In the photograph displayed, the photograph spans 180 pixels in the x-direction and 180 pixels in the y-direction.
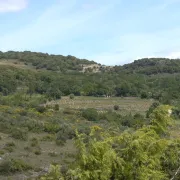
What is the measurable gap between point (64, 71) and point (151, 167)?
102 m

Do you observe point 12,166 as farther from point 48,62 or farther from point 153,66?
point 153,66

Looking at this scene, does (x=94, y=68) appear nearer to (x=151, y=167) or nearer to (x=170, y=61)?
(x=170, y=61)

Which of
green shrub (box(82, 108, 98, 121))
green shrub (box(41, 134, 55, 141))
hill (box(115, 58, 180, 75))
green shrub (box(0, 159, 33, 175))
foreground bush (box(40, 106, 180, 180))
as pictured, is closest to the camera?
foreground bush (box(40, 106, 180, 180))

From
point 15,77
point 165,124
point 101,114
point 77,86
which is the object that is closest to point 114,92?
point 77,86

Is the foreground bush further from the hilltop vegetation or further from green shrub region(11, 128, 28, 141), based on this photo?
green shrub region(11, 128, 28, 141)

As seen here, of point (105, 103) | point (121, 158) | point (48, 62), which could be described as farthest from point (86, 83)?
point (121, 158)

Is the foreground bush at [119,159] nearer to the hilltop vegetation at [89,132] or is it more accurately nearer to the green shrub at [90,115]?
the hilltop vegetation at [89,132]

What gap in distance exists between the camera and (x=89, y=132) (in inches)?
1073

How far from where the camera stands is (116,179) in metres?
6.81

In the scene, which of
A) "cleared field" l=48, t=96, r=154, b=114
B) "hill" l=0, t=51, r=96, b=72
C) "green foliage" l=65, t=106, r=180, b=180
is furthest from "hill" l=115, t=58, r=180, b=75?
"green foliage" l=65, t=106, r=180, b=180

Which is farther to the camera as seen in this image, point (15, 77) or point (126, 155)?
point (15, 77)

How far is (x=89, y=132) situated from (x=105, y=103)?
40.3 meters

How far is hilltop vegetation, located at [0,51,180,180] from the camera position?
6836mm

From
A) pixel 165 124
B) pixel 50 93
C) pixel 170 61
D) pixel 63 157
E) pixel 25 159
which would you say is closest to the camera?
pixel 165 124
